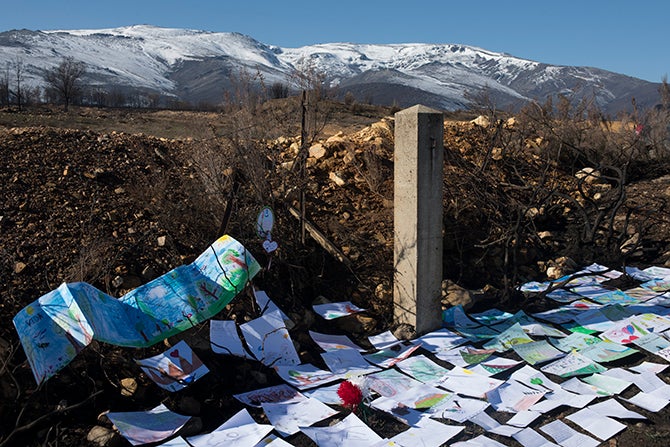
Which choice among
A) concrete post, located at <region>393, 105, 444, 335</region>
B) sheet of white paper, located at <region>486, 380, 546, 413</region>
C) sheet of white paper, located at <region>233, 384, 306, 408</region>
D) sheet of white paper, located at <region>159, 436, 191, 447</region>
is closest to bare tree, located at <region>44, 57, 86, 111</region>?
concrete post, located at <region>393, 105, 444, 335</region>

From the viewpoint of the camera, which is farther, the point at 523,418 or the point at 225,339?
the point at 225,339

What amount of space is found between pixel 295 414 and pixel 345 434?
0.36 metres

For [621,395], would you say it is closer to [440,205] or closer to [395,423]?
[395,423]

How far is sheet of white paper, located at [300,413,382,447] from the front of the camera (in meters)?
3.43

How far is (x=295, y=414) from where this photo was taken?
373cm

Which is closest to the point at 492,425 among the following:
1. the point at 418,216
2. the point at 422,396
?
the point at 422,396

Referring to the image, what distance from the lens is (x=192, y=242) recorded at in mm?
5523

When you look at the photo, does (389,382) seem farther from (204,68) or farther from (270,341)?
(204,68)

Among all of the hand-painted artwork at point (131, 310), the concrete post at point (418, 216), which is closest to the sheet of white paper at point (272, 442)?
the hand-painted artwork at point (131, 310)

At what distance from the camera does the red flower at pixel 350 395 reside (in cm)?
372

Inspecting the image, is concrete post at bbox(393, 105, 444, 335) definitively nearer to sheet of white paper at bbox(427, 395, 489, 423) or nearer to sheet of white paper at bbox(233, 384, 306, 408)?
sheet of white paper at bbox(427, 395, 489, 423)

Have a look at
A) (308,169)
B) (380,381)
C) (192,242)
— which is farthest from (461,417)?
(308,169)

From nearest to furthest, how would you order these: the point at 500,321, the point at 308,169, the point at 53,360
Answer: the point at 53,360, the point at 500,321, the point at 308,169

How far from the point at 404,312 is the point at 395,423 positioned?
1308 millimetres
